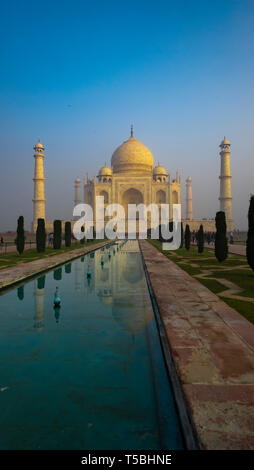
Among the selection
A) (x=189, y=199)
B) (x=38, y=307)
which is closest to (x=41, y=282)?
(x=38, y=307)

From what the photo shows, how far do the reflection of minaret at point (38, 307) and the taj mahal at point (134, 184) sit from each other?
33.6m

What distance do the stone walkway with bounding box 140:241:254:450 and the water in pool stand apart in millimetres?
232

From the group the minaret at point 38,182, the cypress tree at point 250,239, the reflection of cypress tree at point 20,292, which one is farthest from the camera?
the minaret at point 38,182

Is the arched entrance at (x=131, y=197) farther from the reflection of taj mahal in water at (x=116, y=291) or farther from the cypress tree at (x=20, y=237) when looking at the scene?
the reflection of taj mahal in water at (x=116, y=291)

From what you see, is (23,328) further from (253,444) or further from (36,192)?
(36,192)

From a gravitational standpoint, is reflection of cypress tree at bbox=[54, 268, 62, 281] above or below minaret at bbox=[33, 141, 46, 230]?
below

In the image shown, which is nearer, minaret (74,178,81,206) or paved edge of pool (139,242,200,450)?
paved edge of pool (139,242,200,450)

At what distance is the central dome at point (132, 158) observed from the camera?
155ft

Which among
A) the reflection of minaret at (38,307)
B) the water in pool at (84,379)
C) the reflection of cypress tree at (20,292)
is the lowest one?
the water in pool at (84,379)

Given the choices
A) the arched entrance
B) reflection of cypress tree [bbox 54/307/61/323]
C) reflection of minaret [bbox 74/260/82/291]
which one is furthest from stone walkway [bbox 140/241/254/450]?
the arched entrance

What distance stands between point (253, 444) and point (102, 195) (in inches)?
1751

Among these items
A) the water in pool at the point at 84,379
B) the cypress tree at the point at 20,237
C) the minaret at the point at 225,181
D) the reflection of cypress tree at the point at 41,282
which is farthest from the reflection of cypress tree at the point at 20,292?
the minaret at the point at 225,181

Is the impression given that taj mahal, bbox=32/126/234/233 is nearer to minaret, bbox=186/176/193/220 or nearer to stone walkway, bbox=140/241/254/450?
minaret, bbox=186/176/193/220

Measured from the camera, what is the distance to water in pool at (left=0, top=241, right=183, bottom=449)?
202cm
